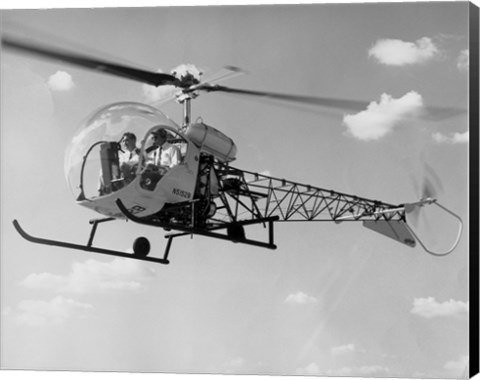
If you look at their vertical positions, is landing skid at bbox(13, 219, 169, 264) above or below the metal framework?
below

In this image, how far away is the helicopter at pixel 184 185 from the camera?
9703mm

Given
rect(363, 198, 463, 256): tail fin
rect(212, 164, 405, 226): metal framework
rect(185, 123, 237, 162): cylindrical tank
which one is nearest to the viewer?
rect(185, 123, 237, 162): cylindrical tank

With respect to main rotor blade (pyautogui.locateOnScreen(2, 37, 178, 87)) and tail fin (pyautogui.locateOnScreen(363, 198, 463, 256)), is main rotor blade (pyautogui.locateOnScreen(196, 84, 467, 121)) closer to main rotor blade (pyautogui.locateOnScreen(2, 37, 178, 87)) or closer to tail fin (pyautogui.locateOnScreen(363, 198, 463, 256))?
main rotor blade (pyautogui.locateOnScreen(2, 37, 178, 87))

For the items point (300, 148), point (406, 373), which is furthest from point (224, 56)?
point (406, 373)

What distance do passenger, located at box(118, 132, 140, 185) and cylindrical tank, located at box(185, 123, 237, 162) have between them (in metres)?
1.05

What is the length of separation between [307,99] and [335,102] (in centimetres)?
47

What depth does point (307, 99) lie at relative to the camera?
36.7ft

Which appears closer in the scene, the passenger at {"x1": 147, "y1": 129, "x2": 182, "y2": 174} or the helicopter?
the helicopter

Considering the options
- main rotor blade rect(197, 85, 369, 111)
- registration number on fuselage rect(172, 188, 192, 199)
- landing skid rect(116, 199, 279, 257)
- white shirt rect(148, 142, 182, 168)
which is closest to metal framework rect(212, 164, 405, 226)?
landing skid rect(116, 199, 279, 257)

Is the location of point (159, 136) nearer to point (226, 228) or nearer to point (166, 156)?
point (166, 156)

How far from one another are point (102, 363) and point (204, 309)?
177 centimetres

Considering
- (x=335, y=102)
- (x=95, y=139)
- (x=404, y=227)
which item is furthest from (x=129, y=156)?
(x=404, y=227)

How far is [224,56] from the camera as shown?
1241 cm

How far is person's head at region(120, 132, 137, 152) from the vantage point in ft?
31.9
